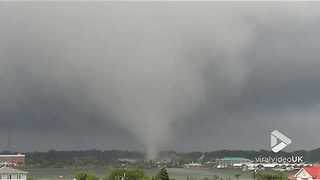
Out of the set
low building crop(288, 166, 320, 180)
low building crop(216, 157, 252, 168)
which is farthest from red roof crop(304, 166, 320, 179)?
low building crop(216, 157, 252, 168)

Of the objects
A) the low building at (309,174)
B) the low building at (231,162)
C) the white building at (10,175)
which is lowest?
the white building at (10,175)

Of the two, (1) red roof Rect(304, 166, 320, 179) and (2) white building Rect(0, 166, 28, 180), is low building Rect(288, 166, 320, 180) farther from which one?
(2) white building Rect(0, 166, 28, 180)

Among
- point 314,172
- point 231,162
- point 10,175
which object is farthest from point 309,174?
point 231,162

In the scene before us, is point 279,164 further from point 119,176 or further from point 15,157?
point 119,176

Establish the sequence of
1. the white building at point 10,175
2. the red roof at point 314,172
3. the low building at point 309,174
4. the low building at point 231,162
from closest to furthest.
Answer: the white building at point 10,175, the red roof at point 314,172, the low building at point 309,174, the low building at point 231,162

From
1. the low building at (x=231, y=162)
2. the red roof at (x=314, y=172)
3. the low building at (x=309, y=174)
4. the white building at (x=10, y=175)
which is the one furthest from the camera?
the low building at (x=231, y=162)

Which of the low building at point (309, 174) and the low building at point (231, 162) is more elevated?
the low building at point (231, 162)

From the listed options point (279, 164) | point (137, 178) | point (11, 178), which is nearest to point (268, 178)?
point (137, 178)

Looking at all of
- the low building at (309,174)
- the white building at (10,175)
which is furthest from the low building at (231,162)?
the white building at (10,175)

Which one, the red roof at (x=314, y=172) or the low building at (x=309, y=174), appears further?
the low building at (x=309, y=174)

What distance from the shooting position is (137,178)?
2088 inches

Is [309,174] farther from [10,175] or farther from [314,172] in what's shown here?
[10,175]

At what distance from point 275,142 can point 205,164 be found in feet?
512

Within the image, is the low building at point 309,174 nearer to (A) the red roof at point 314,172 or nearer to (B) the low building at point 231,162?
(A) the red roof at point 314,172
